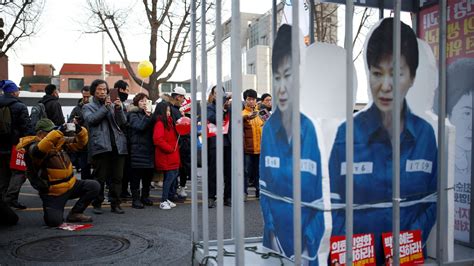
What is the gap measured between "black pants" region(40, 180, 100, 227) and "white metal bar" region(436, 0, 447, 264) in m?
4.18

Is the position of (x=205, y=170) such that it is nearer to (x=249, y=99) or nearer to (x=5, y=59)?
(x=249, y=99)

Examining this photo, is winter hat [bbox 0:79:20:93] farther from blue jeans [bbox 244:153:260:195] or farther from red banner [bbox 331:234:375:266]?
red banner [bbox 331:234:375:266]

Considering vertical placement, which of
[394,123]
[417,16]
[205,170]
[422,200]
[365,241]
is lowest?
[365,241]

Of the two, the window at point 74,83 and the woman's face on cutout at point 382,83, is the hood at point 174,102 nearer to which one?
the woman's face on cutout at point 382,83

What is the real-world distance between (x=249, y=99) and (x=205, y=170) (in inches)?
174

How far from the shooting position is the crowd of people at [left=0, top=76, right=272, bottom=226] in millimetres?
5297

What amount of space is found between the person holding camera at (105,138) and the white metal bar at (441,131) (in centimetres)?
433

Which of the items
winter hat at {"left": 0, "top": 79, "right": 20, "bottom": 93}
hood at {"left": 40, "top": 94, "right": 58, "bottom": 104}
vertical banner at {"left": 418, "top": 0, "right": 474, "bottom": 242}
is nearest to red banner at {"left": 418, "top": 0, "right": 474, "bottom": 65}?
vertical banner at {"left": 418, "top": 0, "right": 474, "bottom": 242}

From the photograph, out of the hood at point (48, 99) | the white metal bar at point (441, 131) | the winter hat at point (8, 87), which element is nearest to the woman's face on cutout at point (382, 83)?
the white metal bar at point (441, 131)

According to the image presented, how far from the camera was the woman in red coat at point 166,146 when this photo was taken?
21.1 ft

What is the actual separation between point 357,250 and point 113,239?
3047 mm

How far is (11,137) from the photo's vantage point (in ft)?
20.1

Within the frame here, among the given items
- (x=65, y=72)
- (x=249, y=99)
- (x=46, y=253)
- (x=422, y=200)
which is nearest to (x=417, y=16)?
(x=422, y=200)

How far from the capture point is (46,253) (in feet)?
14.5
